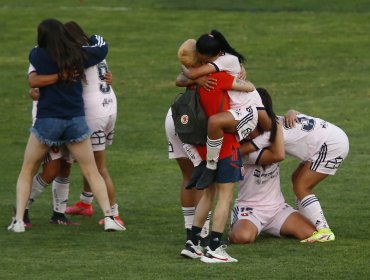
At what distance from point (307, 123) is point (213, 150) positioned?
1.49m

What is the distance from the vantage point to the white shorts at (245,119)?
9250 mm

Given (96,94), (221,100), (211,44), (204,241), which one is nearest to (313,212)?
(204,241)

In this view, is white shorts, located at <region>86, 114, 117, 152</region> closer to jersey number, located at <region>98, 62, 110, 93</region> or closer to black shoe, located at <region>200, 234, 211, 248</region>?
jersey number, located at <region>98, 62, 110, 93</region>

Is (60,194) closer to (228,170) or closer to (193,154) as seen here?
(193,154)

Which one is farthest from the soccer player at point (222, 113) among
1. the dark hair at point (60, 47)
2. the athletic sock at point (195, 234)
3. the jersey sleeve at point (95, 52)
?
the jersey sleeve at point (95, 52)

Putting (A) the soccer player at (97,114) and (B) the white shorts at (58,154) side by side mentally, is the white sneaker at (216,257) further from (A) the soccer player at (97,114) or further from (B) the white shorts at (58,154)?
(B) the white shorts at (58,154)

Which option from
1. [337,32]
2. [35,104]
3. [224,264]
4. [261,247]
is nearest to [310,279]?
[224,264]

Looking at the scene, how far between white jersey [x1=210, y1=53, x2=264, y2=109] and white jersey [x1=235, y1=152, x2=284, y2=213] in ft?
3.21

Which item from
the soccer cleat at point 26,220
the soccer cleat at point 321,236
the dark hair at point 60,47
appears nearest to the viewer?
the soccer cleat at point 321,236

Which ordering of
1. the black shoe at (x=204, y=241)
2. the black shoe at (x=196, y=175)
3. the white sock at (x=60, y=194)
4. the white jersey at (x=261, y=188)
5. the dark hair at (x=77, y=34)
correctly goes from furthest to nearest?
the white sock at (x=60, y=194) → the dark hair at (x=77, y=34) → the white jersey at (x=261, y=188) → the black shoe at (x=204, y=241) → the black shoe at (x=196, y=175)

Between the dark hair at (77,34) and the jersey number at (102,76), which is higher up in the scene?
the dark hair at (77,34)

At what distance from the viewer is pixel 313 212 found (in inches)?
400

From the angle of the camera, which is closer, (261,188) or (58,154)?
(261,188)

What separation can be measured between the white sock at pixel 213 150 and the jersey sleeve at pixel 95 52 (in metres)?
1.78
